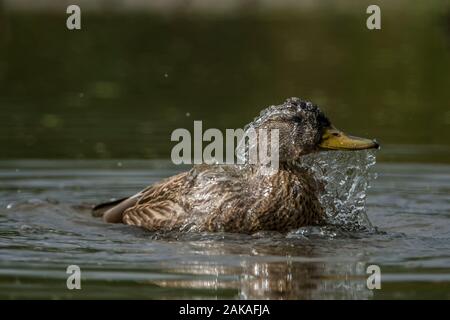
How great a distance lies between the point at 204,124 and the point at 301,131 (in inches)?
204

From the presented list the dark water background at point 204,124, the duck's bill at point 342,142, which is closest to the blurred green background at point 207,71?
the dark water background at point 204,124

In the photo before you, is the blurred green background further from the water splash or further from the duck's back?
the duck's back

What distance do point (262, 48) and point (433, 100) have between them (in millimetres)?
5345

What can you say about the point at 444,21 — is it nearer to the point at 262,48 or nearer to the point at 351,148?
the point at 262,48

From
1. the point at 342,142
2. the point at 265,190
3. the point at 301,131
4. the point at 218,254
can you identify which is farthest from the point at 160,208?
the point at 342,142

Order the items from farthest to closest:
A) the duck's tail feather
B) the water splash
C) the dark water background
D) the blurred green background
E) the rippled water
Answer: the blurred green background, the duck's tail feather, the water splash, the dark water background, the rippled water

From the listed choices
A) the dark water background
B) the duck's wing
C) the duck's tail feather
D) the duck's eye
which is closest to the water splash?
the dark water background

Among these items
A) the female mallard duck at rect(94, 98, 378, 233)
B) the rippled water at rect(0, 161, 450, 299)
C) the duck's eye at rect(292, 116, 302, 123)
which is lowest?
the rippled water at rect(0, 161, 450, 299)

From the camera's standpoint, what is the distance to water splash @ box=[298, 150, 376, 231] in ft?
29.9

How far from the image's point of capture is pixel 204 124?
14.1 metres

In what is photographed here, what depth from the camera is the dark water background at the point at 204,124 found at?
7465 mm

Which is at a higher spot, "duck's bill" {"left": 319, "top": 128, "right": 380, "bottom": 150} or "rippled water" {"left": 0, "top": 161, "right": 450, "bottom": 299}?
"duck's bill" {"left": 319, "top": 128, "right": 380, "bottom": 150}

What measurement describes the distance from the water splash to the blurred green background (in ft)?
9.35
